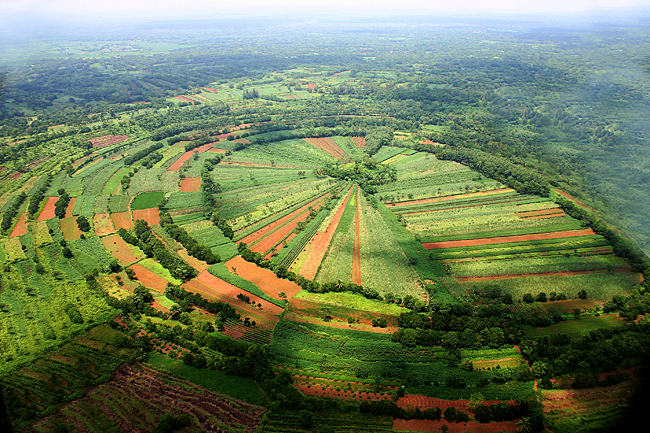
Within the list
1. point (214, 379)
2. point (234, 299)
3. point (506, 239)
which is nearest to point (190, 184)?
point (234, 299)

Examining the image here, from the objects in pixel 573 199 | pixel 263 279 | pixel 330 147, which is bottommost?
pixel 263 279

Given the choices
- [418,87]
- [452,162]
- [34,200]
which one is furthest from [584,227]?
[418,87]

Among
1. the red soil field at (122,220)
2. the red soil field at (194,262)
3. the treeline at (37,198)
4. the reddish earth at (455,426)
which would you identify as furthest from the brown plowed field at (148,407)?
the treeline at (37,198)

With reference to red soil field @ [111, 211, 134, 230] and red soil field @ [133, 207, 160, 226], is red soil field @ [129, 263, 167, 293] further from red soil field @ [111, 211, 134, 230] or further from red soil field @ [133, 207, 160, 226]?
red soil field @ [133, 207, 160, 226]

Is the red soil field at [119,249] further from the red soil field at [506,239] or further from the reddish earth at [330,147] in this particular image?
the reddish earth at [330,147]

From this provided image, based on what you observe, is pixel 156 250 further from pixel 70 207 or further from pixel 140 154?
pixel 140 154
